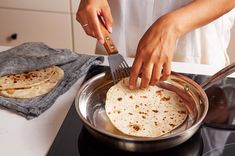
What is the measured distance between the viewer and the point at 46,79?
0.85 metres

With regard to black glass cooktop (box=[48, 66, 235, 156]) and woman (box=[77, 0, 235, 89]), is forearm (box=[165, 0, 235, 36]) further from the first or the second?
black glass cooktop (box=[48, 66, 235, 156])

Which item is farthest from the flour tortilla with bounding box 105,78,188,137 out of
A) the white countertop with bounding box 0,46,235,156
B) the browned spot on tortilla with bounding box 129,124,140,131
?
the white countertop with bounding box 0,46,235,156

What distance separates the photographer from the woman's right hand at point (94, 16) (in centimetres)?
83

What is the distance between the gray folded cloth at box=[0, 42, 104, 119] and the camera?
78cm

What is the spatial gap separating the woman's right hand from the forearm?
0.16 metres

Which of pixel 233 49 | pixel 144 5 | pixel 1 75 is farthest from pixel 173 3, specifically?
pixel 233 49

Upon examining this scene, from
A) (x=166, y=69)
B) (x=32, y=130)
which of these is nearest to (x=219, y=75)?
(x=166, y=69)

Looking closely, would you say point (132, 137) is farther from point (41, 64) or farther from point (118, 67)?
point (41, 64)

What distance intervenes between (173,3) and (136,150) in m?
0.54

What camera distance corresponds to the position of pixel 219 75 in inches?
30.0

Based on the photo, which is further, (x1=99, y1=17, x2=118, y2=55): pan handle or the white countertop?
(x1=99, y1=17, x2=118, y2=55): pan handle

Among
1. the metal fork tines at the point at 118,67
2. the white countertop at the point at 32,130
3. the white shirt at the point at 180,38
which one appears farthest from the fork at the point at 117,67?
the white shirt at the point at 180,38

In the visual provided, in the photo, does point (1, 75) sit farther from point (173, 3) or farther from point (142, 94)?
point (173, 3)

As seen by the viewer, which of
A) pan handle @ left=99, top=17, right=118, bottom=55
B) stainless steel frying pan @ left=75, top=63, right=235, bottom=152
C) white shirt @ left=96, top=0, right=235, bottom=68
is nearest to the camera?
stainless steel frying pan @ left=75, top=63, right=235, bottom=152
